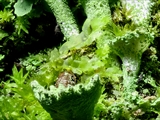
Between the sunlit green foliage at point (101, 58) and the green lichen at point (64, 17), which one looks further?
the green lichen at point (64, 17)

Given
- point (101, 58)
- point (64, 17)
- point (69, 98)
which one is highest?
point (64, 17)

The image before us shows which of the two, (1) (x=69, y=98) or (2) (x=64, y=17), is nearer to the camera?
(1) (x=69, y=98)

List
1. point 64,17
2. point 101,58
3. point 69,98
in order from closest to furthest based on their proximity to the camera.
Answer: point 69,98 → point 101,58 → point 64,17

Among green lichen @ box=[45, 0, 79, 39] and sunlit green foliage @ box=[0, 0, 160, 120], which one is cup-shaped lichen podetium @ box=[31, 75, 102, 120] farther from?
green lichen @ box=[45, 0, 79, 39]

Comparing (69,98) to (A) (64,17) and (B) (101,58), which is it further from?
(A) (64,17)

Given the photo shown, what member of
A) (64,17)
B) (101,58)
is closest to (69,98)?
Answer: (101,58)

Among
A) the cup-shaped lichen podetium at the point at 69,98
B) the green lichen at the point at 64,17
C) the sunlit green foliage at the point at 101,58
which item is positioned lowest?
the cup-shaped lichen podetium at the point at 69,98

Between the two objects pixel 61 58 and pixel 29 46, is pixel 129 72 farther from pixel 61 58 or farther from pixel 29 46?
pixel 29 46

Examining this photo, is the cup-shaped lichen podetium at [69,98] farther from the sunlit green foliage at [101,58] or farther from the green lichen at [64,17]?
the green lichen at [64,17]

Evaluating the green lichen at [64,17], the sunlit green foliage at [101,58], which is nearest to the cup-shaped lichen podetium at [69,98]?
the sunlit green foliage at [101,58]
